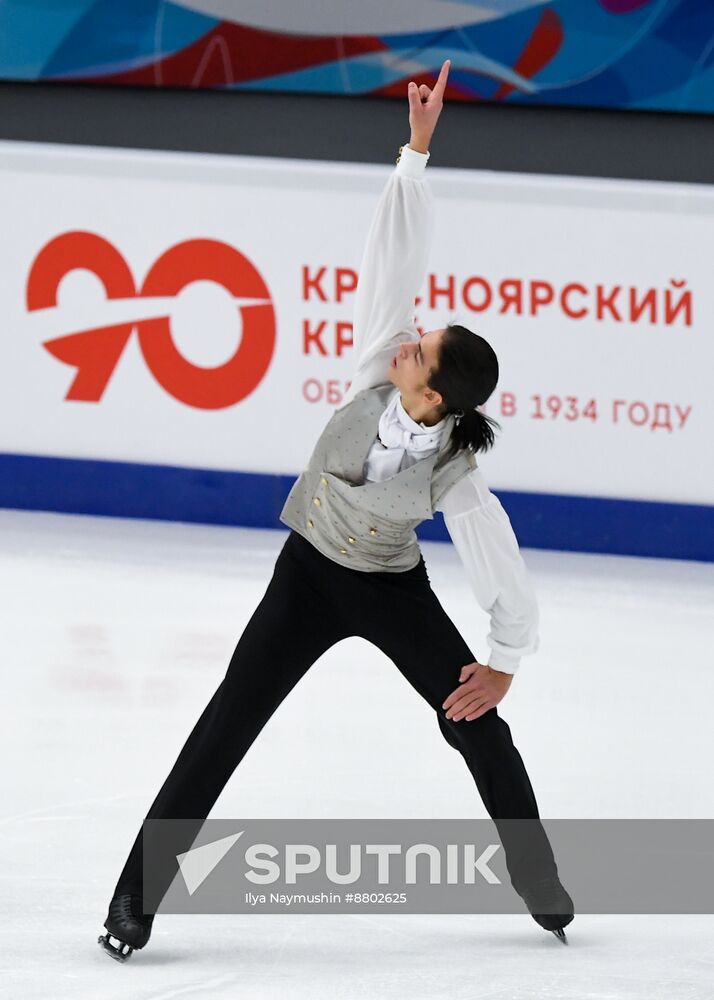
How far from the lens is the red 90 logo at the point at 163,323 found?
19.3 ft

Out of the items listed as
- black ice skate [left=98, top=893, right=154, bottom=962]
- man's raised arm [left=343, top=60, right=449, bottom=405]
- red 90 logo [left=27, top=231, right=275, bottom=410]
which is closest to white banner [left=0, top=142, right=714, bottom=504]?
red 90 logo [left=27, top=231, right=275, bottom=410]

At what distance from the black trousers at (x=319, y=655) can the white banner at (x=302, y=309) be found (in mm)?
3151

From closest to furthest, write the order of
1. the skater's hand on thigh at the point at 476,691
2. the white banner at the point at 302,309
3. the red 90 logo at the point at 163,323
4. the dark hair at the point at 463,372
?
the dark hair at the point at 463,372 < the skater's hand on thigh at the point at 476,691 < the white banner at the point at 302,309 < the red 90 logo at the point at 163,323

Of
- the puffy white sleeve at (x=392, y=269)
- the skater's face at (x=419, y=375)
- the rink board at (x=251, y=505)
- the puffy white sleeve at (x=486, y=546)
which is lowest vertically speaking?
the rink board at (x=251, y=505)

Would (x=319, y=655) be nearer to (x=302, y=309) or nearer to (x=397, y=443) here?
(x=397, y=443)

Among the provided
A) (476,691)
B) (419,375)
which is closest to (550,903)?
(476,691)

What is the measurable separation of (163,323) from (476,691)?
3.58m

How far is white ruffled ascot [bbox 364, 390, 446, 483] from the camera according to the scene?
8.32 ft

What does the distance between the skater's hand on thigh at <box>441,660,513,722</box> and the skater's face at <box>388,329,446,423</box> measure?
0.40 metres

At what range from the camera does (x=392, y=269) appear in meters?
2.63

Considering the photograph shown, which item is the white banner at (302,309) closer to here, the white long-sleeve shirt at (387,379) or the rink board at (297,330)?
the rink board at (297,330)

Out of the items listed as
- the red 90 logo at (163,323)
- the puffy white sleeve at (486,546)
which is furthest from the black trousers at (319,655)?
the red 90 logo at (163,323)

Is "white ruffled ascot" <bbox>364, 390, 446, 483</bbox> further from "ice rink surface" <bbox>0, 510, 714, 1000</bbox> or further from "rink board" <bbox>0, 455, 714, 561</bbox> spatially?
"rink board" <bbox>0, 455, 714, 561</bbox>

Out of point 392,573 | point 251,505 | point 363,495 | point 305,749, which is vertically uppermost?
point 363,495
